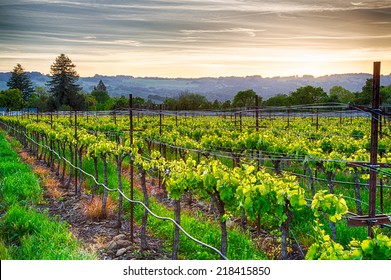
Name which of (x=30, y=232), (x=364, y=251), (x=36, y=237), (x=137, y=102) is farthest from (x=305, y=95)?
(x=364, y=251)

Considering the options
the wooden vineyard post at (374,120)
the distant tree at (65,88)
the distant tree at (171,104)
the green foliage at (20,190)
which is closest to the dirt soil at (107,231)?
the green foliage at (20,190)

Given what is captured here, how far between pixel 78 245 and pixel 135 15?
242cm

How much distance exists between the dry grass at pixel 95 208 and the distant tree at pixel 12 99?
84.1 feet

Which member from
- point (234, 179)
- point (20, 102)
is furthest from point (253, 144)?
point (20, 102)

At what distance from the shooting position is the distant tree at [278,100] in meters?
18.1

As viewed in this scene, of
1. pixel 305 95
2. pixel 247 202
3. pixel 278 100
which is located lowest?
pixel 247 202

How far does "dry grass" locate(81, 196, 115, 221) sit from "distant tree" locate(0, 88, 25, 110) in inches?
1009

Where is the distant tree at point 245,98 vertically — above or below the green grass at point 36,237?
above

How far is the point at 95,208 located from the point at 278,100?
13589 mm

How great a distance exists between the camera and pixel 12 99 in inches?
1278

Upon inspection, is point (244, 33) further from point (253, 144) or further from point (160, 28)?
point (253, 144)

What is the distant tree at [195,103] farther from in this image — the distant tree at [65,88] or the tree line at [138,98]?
the distant tree at [65,88]

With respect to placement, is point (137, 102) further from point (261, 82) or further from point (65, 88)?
point (261, 82)

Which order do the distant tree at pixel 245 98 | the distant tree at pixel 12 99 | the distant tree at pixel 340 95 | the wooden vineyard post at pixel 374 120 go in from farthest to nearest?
the distant tree at pixel 12 99
the distant tree at pixel 245 98
the distant tree at pixel 340 95
the wooden vineyard post at pixel 374 120
